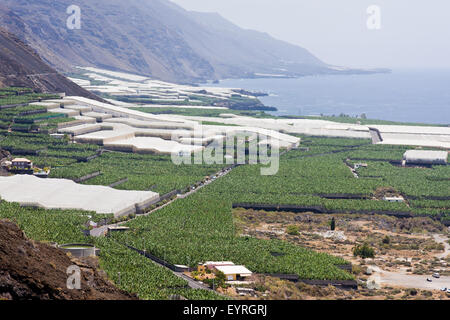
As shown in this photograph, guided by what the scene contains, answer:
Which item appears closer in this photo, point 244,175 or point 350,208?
point 350,208

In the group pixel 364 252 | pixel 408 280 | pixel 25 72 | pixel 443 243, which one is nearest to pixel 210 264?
pixel 408 280

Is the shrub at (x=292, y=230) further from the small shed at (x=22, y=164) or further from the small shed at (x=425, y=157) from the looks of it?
the small shed at (x=425, y=157)

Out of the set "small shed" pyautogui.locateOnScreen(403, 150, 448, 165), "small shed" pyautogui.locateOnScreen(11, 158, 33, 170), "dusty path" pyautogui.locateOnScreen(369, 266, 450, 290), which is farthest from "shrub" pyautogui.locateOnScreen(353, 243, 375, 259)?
"small shed" pyautogui.locateOnScreen(403, 150, 448, 165)

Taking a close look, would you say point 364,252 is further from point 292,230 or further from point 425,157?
point 425,157

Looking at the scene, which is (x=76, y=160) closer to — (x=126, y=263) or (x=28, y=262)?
(x=126, y=263)
